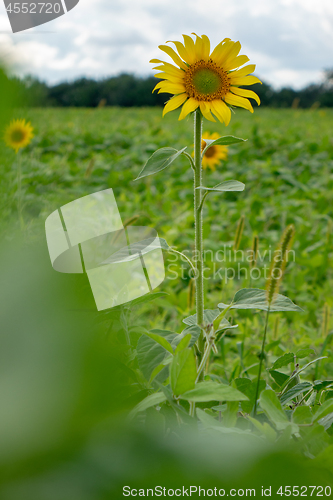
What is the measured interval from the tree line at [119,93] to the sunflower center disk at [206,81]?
15cm

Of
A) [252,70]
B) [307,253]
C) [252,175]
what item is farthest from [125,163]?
[252,70]

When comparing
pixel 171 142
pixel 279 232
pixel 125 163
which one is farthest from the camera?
pixel 171 142

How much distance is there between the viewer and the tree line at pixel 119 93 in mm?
161

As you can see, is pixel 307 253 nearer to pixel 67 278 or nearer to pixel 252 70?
pixel 252 70

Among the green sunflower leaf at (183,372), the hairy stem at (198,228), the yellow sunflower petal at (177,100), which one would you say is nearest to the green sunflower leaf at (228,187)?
the hairy stem at (198,228)

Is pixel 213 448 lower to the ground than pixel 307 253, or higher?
higher

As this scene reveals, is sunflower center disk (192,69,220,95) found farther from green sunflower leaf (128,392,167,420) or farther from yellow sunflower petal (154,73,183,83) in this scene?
green sunflower leaf (128,392,167,420)

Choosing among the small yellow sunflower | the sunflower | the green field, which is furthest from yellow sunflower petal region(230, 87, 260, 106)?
the small yellow sunflower

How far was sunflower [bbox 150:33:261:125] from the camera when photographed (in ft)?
1.79

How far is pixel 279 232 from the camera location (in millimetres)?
2193

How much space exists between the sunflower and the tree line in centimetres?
13

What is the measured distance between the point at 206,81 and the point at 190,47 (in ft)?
0.18

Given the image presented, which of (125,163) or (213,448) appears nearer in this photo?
(213,448)

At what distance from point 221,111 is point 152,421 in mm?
417
